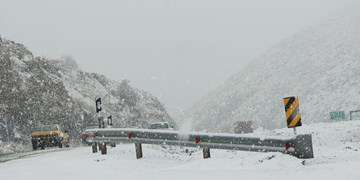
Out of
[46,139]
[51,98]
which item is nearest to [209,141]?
[46,139]

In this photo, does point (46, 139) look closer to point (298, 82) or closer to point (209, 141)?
point (209, 141)

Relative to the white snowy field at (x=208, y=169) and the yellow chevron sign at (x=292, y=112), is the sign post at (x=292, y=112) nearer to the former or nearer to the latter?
the yellow chevron sign at (x=292, y=112)

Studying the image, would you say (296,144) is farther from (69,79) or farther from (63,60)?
(63,60)

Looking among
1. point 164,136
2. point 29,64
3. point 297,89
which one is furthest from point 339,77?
point 164,136

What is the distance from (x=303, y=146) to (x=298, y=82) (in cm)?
11196

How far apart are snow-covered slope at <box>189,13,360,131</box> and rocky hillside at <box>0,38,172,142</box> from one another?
43515mm

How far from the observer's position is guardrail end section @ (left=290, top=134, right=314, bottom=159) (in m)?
11.0

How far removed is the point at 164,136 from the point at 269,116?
97261 mm

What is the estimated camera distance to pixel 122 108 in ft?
189

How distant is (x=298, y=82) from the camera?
120 m

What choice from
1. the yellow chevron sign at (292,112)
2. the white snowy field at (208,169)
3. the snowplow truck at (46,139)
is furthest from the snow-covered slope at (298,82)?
the white snowy field at (208,169)

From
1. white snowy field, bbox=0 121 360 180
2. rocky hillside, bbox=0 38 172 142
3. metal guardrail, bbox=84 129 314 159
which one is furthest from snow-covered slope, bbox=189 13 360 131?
white snowy field, bbox=0 121 360 180

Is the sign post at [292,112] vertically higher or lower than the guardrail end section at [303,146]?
higher

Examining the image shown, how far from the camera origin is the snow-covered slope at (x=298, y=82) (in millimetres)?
100094
